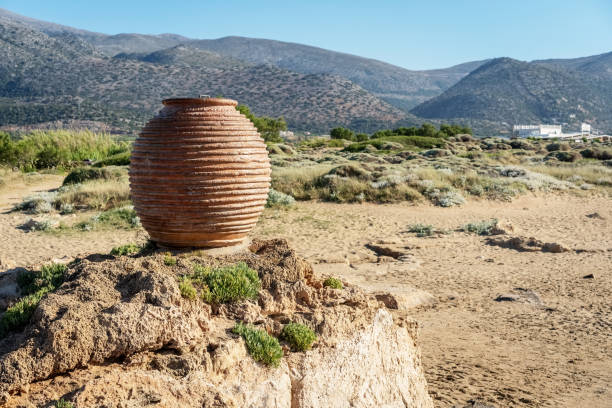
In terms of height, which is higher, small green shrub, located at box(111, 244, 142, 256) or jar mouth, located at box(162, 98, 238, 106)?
jar mouth, located at box(162, 98, 238, 106)

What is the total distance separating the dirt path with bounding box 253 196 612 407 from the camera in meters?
5.05

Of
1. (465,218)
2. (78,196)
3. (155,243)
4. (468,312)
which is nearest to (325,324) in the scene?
(155,243)

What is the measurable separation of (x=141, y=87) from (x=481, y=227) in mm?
66439

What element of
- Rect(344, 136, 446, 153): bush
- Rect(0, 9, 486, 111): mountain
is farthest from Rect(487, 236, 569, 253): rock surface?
Rect(0, 9, 486, 111): mountain

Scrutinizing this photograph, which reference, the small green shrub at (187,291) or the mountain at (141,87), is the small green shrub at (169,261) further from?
the mountain at (141,87)

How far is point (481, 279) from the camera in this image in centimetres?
845

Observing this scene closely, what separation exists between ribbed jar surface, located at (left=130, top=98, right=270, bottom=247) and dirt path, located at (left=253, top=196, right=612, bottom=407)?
2.43 metres

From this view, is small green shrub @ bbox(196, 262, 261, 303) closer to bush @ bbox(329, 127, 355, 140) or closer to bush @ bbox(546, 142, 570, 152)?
bush @ bbox(546, 142, 570, 152)

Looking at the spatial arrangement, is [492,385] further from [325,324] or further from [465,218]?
[465,218]

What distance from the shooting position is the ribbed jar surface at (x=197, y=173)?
5055 millimetres

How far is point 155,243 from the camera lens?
5.68 m

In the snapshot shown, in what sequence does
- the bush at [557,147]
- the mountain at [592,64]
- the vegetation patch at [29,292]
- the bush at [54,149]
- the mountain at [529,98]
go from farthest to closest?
the mountain at [592,64]
the mountain at [529,98]
the bush at [557,147]
the bush at [54,149]
the vegetation patch at [29,292]

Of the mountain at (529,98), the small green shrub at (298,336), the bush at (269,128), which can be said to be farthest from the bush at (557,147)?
the mountain at (529,98)

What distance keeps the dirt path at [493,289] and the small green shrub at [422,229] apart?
1.01 ft
